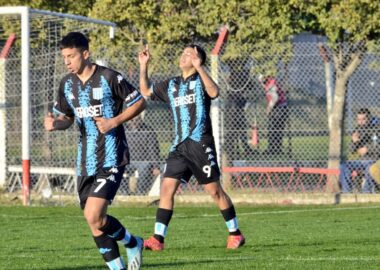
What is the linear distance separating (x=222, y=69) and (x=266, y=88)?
1.64 meters

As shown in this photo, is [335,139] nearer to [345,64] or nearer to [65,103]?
[345,64]

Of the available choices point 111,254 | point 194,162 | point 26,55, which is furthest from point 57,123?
point 26,55

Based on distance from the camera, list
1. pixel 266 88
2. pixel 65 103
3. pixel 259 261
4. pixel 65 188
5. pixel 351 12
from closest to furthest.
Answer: pixel 65 103 → pixel 259 261 → pixel 351 12 → pixel 65 188 → pixel 266 88

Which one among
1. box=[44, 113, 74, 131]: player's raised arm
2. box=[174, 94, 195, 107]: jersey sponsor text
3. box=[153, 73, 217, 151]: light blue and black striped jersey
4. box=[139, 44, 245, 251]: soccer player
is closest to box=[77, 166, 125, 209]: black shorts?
box=[44, 113, 74, 131]: player's raised arm

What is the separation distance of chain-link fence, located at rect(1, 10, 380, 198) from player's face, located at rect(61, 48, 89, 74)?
912 cm

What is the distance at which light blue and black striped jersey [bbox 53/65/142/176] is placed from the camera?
9133mm

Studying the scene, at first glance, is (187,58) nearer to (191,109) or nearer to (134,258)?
(191,109)

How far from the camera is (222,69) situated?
730 inches

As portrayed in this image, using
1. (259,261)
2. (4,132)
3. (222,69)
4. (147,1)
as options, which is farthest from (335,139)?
(259,261)

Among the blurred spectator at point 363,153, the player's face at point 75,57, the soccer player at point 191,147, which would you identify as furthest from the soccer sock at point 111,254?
the blurred spectator at point 363,153

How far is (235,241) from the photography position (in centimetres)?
1155

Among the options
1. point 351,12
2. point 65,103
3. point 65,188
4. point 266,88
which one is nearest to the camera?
point 65,103

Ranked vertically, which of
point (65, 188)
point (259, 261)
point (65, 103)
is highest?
point (65, 103)

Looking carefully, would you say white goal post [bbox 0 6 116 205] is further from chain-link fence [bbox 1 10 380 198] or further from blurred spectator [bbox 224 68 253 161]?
blurred spectator [bbox 224 68 253 161]
